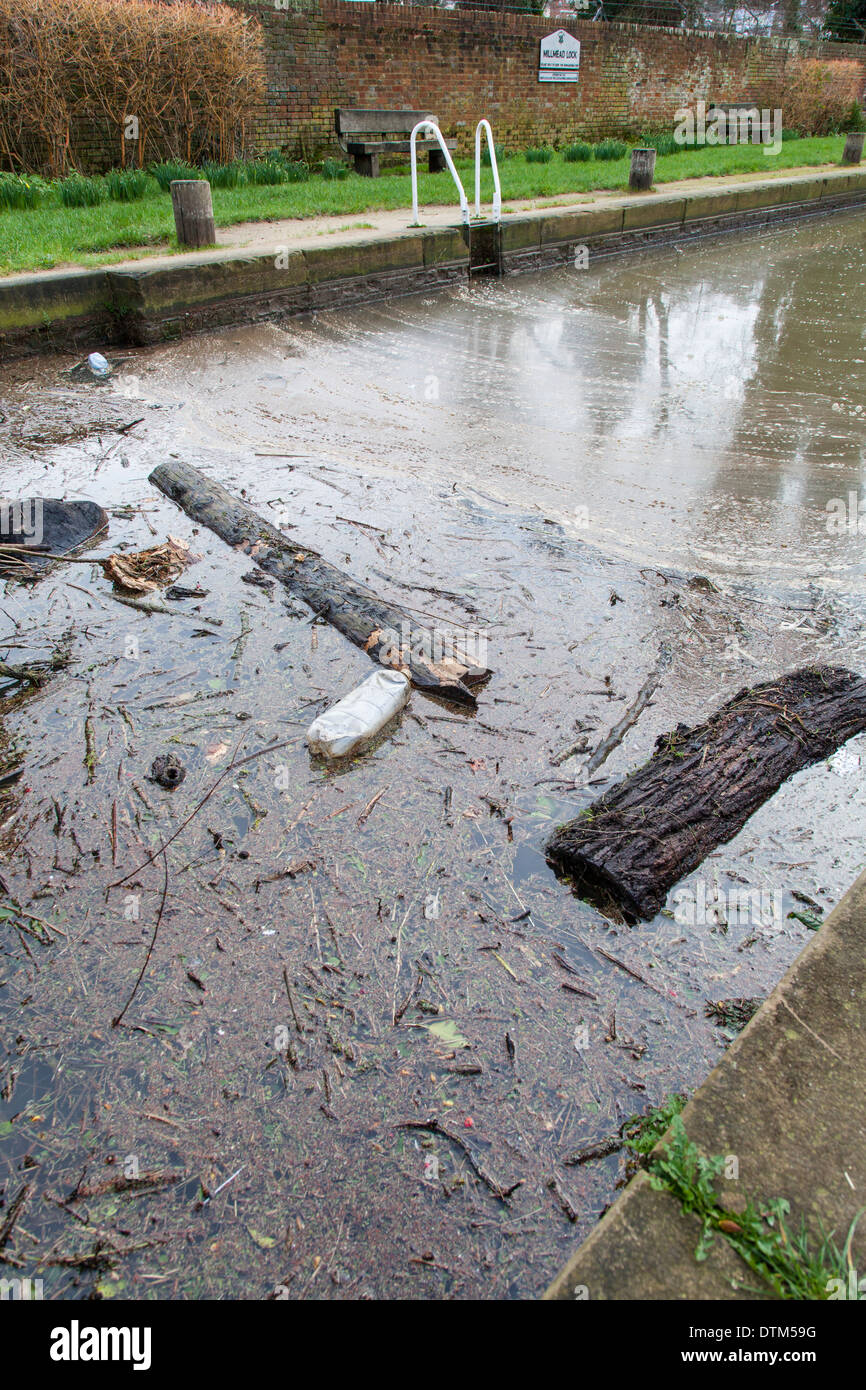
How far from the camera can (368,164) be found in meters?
14.7

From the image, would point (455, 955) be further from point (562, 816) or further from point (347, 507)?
point (347, 507)

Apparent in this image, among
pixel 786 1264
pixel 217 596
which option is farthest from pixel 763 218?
pixel 786 1264

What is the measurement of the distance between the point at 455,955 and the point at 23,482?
4.45m

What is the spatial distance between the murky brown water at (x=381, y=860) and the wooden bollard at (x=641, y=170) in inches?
360

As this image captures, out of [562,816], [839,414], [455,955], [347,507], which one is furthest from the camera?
[839,414]

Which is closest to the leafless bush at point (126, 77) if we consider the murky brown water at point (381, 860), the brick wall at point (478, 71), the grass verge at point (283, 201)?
the brick wall at point (478, 71)

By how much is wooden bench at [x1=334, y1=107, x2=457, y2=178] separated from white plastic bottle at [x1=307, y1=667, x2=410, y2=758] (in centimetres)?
1479

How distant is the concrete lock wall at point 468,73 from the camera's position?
1390 cm

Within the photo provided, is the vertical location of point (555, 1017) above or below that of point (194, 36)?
below

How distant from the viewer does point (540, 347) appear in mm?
7875

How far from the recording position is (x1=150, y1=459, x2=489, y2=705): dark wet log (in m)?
3.39

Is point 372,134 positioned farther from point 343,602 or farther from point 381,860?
point 381,860

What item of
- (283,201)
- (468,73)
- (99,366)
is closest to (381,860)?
(99,366)

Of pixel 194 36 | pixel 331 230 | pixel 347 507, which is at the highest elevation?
pixel 194 36
